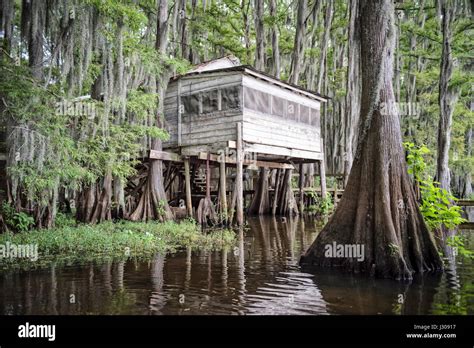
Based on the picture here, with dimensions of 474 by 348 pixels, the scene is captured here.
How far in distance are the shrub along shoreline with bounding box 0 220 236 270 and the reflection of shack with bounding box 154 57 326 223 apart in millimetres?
4398

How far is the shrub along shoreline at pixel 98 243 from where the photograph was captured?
31.4ft

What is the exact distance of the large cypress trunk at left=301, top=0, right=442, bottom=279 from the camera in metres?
8.10

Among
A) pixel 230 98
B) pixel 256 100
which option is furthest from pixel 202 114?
pixel 256 100

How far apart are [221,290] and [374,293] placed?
257 cm

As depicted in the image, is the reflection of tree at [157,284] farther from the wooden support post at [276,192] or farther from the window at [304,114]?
the wooden support post at [276,192]

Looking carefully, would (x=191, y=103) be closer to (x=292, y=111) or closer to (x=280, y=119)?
(x=280, y=119)

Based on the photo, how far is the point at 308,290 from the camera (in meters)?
6.89

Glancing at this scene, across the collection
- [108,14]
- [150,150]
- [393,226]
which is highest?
[108,14]

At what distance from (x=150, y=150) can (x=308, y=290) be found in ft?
37.3

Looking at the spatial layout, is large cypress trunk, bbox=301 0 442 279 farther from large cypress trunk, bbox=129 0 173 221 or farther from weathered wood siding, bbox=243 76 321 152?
weathered wood siding, bbox=243 76 321 152

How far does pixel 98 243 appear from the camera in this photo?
11094mm
